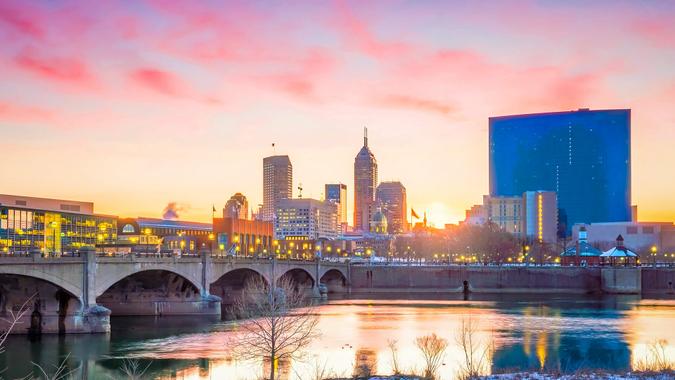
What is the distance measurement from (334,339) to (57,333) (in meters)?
23.8

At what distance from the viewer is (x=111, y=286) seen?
9238 centimetres

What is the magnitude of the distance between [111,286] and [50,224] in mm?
73308

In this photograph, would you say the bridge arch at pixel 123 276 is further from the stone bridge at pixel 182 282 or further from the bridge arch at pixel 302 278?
the bridge arch at pixel 302 278

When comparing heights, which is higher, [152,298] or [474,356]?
[152,298]

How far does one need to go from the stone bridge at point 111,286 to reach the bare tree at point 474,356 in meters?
31.6

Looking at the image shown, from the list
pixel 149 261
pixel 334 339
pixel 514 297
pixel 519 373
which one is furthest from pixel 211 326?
pixel 514 297

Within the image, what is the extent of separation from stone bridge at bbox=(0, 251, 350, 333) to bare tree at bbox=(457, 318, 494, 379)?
3155cm

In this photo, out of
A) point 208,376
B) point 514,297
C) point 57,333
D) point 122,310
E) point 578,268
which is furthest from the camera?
point 578,268

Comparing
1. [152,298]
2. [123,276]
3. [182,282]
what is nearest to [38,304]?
A: [123,276]

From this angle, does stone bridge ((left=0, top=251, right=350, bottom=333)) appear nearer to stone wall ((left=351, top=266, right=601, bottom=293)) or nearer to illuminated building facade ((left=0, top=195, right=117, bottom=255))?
illuminated building facade ((left=0, top=195, right=117, bottom=255))

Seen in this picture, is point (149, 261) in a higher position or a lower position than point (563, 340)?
higher

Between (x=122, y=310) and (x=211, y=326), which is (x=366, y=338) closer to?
(x=211, y=326)

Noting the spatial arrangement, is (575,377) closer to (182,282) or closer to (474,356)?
Result: (474,356)

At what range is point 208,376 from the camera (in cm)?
5306
